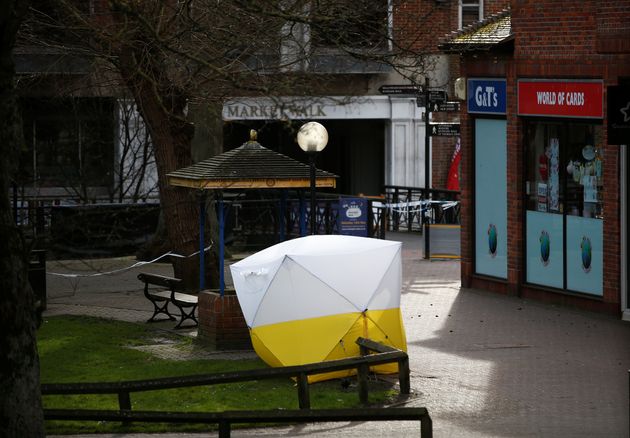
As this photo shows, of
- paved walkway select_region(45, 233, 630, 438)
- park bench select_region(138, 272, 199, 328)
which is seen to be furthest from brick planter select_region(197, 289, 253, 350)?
paved walkway select_region(45, 233, 630, 438)

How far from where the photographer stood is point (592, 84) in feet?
60.6

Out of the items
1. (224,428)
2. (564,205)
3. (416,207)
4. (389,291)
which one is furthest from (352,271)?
(416,207)

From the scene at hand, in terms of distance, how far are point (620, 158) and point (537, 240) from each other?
2393 mm

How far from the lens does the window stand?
1419 inches

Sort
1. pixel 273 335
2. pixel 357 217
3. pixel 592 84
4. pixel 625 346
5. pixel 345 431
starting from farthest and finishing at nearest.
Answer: pixel 357 217 → pixel 592 84 → pixel 625 346 → pixel 273 335 → pixel 345 431

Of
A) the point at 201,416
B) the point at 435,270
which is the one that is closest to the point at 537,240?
the point at 435,270

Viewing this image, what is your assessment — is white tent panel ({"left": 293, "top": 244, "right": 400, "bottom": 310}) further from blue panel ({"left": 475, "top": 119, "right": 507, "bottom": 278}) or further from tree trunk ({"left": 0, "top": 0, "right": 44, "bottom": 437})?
blue panel ({"left": 475, "top": 119, "right": 507, "bottom": 278})

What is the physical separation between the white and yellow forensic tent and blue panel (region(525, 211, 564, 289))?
19.4ft

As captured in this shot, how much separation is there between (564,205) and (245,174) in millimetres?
5673

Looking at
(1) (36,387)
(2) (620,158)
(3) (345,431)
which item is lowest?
(3) (345,431)

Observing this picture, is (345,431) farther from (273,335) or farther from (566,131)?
(566,131)

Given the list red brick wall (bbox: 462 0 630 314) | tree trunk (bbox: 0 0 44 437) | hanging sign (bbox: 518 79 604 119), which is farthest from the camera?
hanging sign (bbox: 518 79 604 119)

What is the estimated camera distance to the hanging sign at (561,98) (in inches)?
727

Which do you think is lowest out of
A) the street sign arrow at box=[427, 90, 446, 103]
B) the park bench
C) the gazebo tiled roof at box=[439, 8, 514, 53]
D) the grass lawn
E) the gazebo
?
the grass lawn
